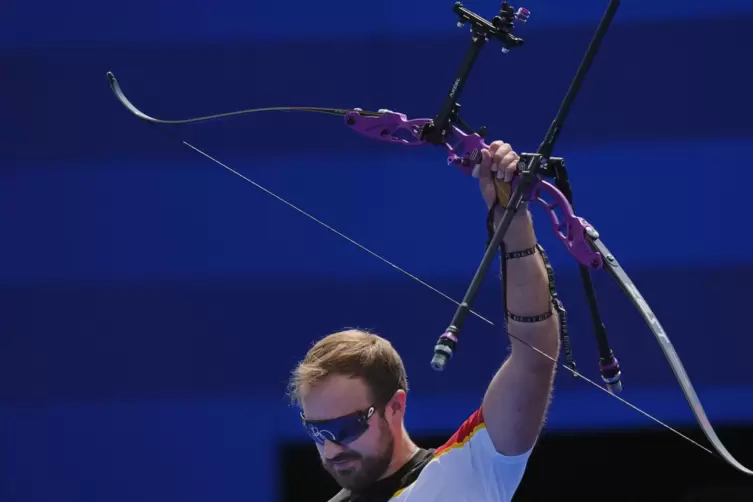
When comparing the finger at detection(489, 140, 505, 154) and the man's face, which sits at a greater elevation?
the finger at detection(489, 140, 505, 154)

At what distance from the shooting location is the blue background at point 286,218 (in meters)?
3.58

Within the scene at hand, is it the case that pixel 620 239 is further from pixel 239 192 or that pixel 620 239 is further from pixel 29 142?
pixel 29 142

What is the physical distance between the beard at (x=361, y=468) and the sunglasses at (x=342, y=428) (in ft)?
0.10

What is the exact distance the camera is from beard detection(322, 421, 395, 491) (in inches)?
93.3

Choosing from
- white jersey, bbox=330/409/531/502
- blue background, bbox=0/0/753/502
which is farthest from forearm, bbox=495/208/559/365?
blue background, bbox=0/0/753/502

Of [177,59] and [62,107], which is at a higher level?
[177,59]

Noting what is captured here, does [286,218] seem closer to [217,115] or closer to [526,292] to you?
[217,115]

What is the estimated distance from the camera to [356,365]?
2443mm

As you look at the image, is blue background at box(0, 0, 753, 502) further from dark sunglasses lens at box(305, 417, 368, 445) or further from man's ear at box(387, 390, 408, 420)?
dark sunglasses lens at box(305, 417, 368, 445)

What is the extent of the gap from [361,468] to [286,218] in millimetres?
1446

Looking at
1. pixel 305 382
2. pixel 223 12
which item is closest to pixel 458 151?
pixel 305 382

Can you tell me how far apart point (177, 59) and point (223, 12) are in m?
0.20

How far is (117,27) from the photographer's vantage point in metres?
3.80

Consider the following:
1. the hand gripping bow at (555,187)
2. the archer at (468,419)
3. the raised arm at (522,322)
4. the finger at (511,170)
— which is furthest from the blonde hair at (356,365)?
the finger at (511,170)
